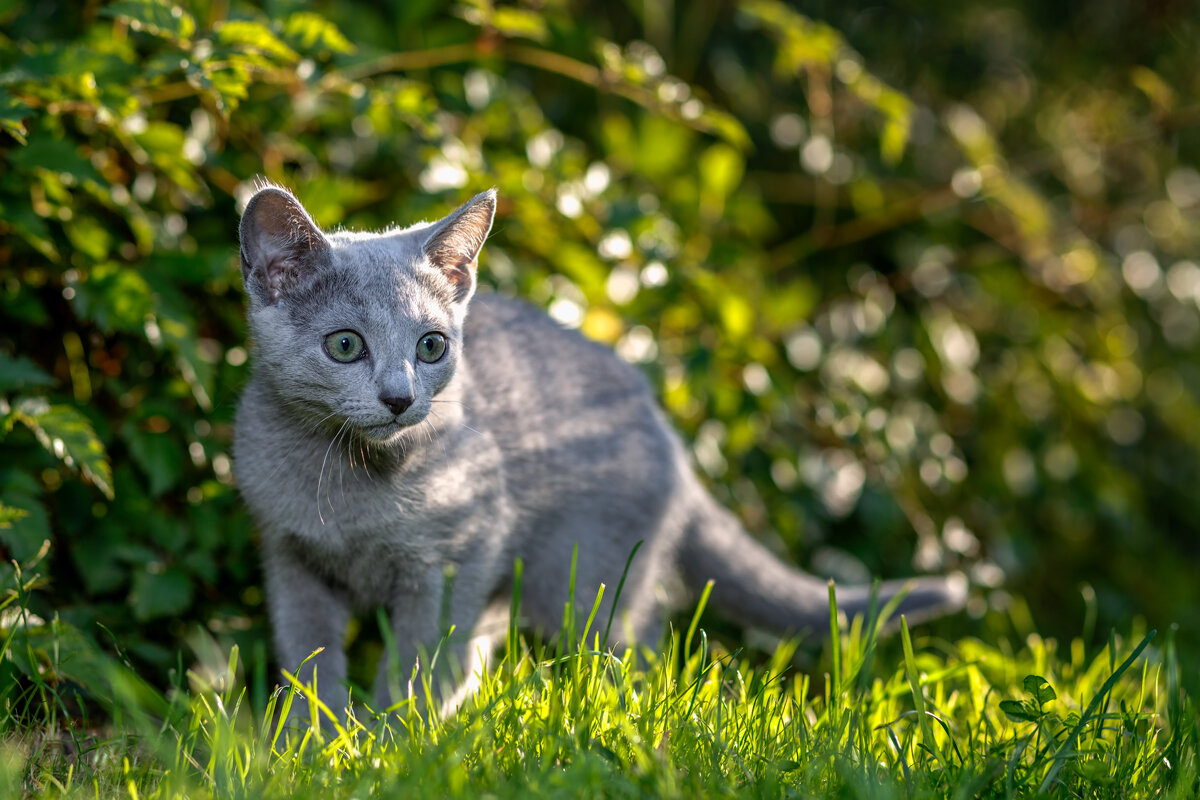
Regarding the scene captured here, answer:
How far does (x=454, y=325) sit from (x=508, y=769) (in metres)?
0.86

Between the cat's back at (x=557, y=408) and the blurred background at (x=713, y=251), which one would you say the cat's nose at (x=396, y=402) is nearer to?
the cat's back at (x=557, y=408)

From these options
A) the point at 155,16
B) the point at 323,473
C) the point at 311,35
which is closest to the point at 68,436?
the point at 323,473

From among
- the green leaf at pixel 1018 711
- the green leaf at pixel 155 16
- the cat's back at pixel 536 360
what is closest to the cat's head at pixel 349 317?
the cat's back at pixel 536 360

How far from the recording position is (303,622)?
2055mm

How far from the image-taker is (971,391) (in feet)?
11.2

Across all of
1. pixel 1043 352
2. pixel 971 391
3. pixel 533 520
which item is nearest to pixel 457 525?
pixel 533 520

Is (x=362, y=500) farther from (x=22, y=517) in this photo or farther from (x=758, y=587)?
(x=758, y=587)

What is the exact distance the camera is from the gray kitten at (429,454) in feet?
6.16

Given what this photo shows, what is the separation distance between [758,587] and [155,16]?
1861 mm

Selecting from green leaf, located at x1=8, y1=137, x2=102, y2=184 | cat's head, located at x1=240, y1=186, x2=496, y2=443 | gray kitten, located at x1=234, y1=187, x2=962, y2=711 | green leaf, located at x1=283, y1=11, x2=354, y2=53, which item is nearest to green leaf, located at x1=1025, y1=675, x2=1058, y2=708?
gray kitten, located at x1=234, y1=187, x2=962, y2=711

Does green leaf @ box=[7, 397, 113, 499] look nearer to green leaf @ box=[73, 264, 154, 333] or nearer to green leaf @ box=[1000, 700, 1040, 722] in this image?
green leaf @ box=[73, 264, 154, 333]

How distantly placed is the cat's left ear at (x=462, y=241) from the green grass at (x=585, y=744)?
740 millimetres

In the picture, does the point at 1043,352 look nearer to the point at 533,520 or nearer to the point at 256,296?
the point at 533,520

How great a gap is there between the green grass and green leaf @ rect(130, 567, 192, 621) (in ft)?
0.73
